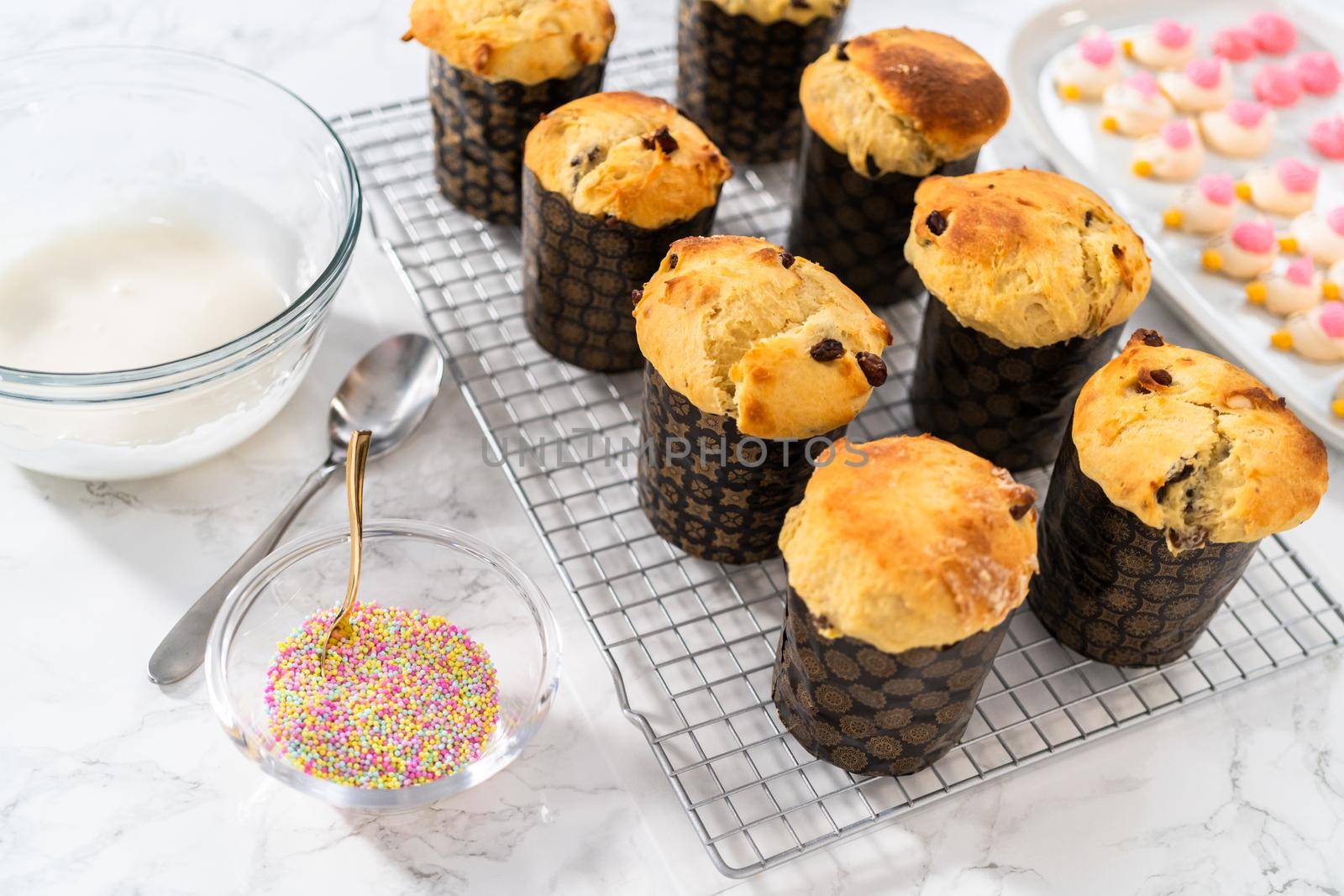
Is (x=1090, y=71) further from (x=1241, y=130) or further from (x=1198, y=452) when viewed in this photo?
(x=1198, y=452)

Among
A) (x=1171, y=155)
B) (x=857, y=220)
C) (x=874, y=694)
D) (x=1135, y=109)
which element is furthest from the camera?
(x=1135, y=109)

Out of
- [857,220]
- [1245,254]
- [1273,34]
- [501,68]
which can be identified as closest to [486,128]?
[501,68]

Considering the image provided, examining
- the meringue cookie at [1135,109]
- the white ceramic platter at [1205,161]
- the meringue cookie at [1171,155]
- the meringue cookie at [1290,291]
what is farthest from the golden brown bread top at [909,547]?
the meringue cookie at [1135,109]

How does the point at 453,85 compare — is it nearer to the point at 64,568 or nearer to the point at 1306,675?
the point at 64,568

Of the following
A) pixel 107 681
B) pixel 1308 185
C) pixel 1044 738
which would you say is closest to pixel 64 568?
pixel 107 681

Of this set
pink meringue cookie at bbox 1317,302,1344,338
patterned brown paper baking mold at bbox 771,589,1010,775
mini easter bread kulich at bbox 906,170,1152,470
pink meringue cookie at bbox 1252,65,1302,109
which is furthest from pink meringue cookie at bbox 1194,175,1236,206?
patterned brown paper baking mold at bbox 771,589,1010,775

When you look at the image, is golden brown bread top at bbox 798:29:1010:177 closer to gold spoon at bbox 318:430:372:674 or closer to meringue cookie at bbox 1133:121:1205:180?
meringue cookie at bbox 1133:121:1205:180
